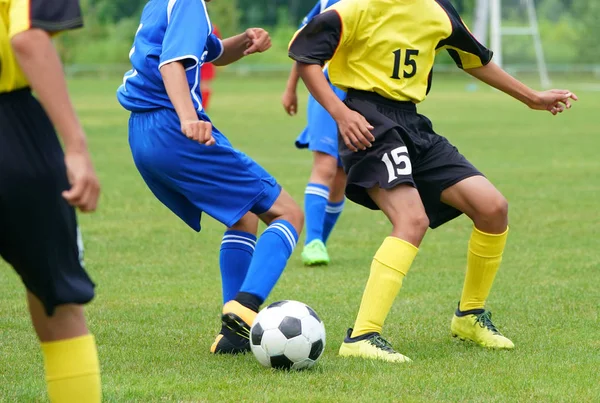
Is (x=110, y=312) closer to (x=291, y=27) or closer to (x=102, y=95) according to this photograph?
(x=102, y=95)

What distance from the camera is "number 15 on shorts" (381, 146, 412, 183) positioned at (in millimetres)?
4652

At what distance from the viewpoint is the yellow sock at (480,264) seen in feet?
16.3

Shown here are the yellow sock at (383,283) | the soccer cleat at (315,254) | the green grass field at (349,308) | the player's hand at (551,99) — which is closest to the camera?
the green grass field at (349,308)

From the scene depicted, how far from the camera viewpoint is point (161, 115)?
15.1ft

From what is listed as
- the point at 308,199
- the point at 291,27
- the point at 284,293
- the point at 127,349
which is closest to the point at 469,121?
the point at 308,199

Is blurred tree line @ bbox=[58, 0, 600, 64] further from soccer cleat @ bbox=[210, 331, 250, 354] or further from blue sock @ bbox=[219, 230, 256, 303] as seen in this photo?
soccer cleat @ bbox=[210, 331, 250, 354]

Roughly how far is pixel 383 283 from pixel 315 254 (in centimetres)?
287

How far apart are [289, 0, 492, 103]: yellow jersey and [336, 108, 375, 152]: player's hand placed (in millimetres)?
252

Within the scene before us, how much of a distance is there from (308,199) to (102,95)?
2654 cm

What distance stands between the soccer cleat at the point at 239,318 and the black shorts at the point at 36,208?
165 centimetres

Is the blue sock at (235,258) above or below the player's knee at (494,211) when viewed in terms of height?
below

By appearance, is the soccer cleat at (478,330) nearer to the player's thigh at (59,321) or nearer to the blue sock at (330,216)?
the player's thigh at (59,321)

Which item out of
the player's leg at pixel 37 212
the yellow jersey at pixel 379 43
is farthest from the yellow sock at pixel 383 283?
the player's leg at pixel 37 212

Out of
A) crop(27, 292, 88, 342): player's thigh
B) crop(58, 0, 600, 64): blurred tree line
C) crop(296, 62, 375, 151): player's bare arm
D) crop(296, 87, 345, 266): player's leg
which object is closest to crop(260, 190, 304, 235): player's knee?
crop(296, 62, 375, 151): player's bare arm
